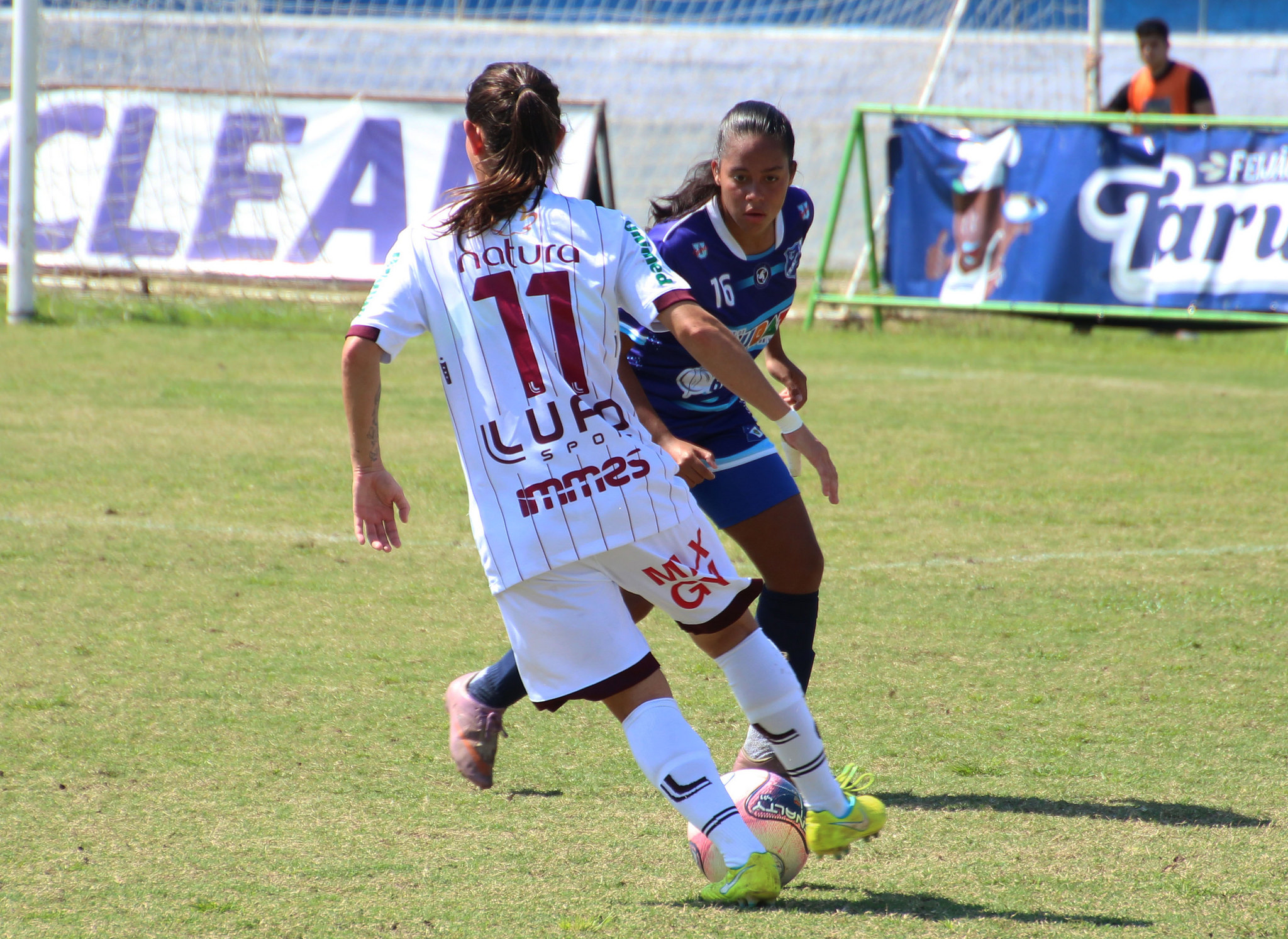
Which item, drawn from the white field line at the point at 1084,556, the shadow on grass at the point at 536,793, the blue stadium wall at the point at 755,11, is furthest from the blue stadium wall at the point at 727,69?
the shadow on grass at the point at 536,793

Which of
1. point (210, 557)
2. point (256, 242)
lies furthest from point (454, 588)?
point (256, 242)

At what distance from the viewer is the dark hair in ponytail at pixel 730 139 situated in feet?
11.6

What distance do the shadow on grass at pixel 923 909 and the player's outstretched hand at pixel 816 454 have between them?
85 centimetres

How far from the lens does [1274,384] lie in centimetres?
1102

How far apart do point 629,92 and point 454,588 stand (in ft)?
52.7

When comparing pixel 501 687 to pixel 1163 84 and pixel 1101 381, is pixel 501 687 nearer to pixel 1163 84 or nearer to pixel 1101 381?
pixel 1101 381

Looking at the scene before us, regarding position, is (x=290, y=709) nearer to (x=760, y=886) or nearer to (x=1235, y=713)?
(x=760, y=886)

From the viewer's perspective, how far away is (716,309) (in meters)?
3.75

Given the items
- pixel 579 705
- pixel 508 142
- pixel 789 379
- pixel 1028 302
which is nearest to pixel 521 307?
pixel 508 142

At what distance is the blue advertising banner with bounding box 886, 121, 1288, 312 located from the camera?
12.3m

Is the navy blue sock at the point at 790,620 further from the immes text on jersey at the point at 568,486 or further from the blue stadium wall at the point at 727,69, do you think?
the blue stadium wall at the point at 727,69

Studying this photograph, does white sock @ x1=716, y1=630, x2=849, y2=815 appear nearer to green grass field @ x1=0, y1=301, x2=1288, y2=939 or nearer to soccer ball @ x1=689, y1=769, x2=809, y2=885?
soccer ball @ x1=689, y1=769, x2=809, y2=885

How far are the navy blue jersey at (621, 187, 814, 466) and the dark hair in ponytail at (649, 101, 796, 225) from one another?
0.06 metres

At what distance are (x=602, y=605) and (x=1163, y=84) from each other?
39.4 feet
